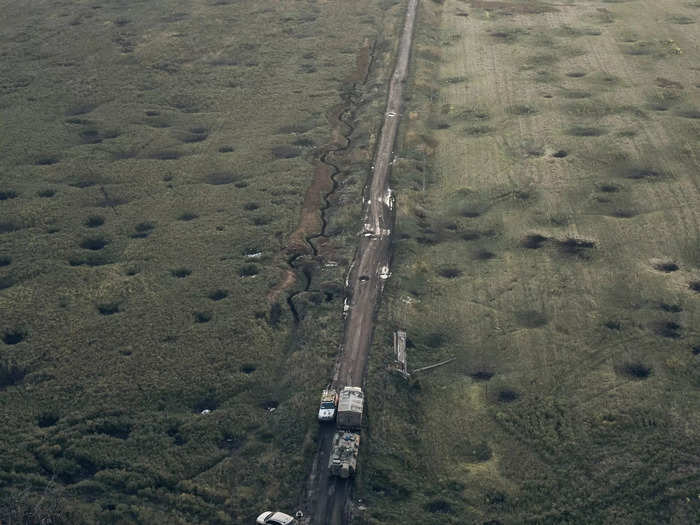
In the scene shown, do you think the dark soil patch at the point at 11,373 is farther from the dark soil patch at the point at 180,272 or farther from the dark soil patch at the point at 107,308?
the dark soil patch at the point at 180,272

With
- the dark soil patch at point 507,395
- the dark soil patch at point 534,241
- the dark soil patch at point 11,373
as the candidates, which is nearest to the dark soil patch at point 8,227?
the dark soil patch at point 11,373

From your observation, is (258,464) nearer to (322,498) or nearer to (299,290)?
(322,498)

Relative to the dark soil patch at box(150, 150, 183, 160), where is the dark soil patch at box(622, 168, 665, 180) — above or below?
above

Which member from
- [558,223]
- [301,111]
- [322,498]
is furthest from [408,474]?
[301,111]

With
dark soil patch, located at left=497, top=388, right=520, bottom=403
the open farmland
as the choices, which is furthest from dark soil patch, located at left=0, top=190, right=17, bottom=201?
dark soil patch, located at left=497, top=388, right=520, bottom=403

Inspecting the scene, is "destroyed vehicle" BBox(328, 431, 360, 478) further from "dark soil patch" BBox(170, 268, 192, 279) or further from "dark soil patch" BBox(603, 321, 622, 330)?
"dark soil patch" BBox(170, 268, 192, 279)

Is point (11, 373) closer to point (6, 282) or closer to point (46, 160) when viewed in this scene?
point (6, 282)

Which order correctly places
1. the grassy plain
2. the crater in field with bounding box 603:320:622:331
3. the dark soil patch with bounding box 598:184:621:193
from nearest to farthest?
the grassy plain
the crater in field with bounding box 603:320:622:331
the dark soil patch with bounding box 598:184:621:193
